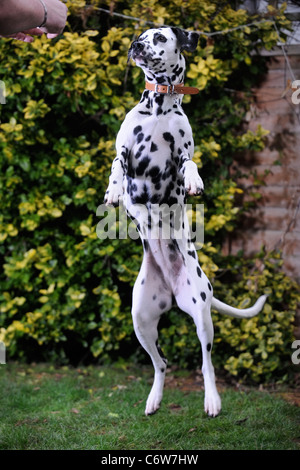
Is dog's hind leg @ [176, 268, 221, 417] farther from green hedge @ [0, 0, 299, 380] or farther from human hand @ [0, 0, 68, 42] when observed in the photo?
green hedge @ [0, 0, 299, 380]

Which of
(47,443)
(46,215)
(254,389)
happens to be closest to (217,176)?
(46,215)

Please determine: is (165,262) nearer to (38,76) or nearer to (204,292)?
(204,292)

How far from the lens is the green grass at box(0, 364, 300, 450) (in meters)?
3.14

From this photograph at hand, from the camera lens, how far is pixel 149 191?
8.19 ft

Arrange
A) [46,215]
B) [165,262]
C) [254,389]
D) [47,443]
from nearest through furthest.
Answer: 1. [165,262]
2. [47,443]
3. [254,389]
4. [46,215]

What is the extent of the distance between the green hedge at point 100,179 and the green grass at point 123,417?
0.37 metres

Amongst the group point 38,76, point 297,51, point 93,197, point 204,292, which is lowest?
point 204,292

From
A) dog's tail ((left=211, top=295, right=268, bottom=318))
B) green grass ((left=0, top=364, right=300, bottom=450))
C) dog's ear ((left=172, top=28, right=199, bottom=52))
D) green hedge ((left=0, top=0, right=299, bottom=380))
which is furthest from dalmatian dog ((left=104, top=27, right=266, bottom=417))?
green hedge ((left=0, top=0, right=299, bottom=380))

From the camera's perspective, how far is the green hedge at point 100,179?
4289mm

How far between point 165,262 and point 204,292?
0.24 metres

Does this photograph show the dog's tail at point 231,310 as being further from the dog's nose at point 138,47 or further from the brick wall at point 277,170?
the brick wall at point 277,170

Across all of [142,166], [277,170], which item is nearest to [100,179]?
[277,170]

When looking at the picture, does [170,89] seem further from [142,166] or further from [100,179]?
[100,179]

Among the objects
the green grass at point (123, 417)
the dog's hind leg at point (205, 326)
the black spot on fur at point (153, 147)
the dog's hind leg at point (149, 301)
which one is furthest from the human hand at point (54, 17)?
the green grass at point (123, 417)
